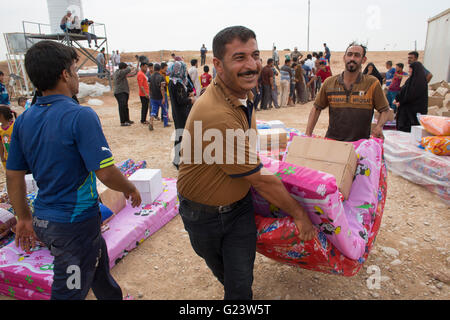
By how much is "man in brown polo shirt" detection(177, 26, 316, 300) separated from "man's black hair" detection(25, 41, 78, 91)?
0.73 m

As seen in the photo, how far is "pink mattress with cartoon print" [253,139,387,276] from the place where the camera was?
1608mm

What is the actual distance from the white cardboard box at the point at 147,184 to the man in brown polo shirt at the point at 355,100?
7.48 ft

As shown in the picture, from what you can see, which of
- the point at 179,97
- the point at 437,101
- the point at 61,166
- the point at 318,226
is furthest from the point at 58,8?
the point at 318,226

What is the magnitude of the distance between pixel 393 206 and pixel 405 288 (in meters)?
1.67

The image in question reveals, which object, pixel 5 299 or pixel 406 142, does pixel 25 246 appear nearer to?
pixel 5 299

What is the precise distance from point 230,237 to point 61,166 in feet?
3.29

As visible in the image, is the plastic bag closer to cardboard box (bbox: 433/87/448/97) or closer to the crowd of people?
cardboard box (bbox: 433/87/448/97)

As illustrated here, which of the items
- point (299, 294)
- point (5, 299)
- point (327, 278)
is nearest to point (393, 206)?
point (327, 278)

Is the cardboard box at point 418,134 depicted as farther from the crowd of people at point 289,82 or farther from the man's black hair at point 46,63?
the crowd of people at point 289,82

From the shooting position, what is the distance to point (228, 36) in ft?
5.13

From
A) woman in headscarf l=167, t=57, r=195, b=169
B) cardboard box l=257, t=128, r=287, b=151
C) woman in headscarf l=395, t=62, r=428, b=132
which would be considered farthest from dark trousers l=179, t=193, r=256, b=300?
woman in headscarf l=395, t=62, r=428, b=132

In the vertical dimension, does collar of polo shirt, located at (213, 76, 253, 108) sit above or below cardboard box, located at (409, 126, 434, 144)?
above

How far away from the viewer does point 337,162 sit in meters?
→ 2.23

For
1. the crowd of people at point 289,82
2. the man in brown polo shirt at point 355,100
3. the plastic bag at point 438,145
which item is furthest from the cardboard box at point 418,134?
the crowd of people at point 289,82
